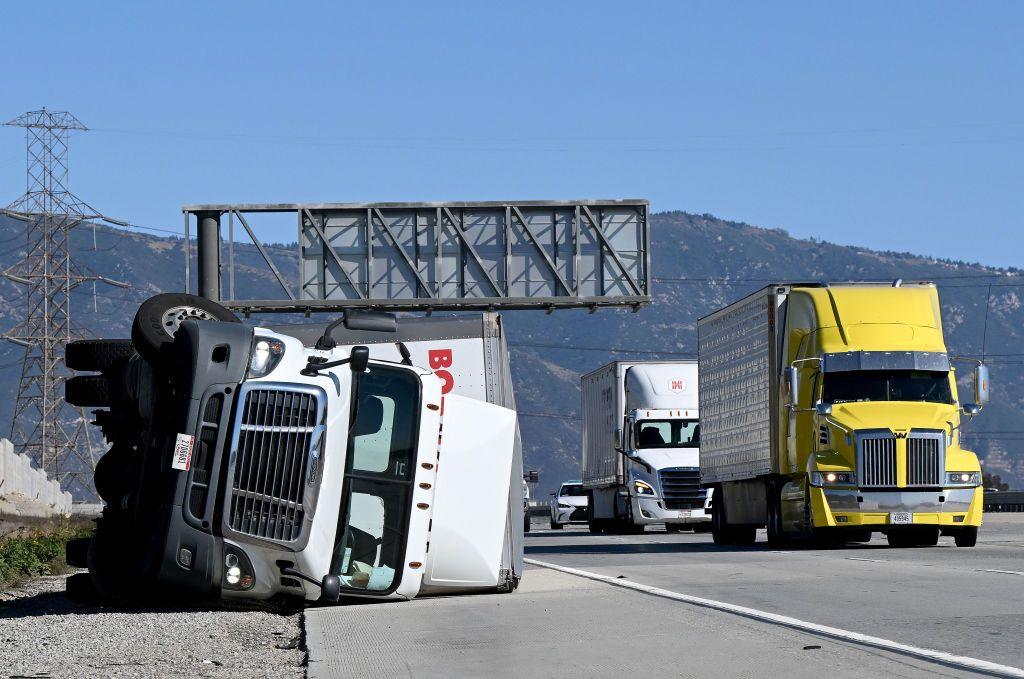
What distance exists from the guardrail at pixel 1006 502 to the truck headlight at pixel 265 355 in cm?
5237

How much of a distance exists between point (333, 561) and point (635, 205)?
2922 centimetres

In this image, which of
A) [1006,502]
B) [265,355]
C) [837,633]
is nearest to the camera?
[837,633]

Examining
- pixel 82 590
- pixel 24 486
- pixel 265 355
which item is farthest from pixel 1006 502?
pixel 265 355

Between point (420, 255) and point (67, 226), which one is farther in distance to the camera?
point (67, 226)

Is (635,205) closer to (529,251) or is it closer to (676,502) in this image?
(529,251)

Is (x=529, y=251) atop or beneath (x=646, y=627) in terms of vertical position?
atop

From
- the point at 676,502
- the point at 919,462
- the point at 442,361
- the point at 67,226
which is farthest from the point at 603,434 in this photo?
the point at 67,226

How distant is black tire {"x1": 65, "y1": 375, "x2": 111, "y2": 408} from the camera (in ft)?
48.1

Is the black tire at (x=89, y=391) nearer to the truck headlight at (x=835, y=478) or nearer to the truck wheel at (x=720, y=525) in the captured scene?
the truck headlight at (x=835, y=478)

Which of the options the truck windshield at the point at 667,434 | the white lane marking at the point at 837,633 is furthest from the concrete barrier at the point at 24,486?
the white lane marking at the point at 837,633

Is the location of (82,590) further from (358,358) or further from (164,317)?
(358,358)

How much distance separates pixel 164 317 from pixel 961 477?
47.0ft

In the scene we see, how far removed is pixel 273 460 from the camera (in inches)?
461

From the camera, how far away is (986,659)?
8.80 meters
